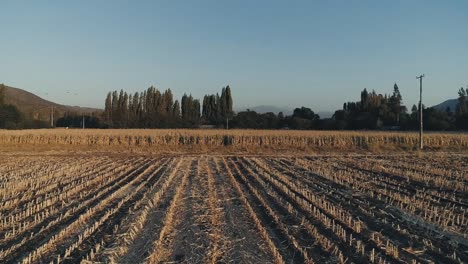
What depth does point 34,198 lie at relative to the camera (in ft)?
45.2

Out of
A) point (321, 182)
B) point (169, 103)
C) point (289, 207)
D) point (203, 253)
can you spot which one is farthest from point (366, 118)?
point (203, 253)

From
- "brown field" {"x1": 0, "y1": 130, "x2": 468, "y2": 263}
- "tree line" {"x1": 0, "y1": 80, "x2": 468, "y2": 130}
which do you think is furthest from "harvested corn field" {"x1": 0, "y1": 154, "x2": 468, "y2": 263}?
"tree line" {"x1": 0, "y1": 80, "x2": 468, "y2": 130}

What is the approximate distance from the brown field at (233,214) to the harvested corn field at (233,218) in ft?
0.12

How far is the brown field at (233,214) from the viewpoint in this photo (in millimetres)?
8164

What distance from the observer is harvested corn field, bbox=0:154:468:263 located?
8.12m

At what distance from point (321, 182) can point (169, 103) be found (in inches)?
2889

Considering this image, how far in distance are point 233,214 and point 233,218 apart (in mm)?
461

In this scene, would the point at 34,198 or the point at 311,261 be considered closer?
the point at 311,261

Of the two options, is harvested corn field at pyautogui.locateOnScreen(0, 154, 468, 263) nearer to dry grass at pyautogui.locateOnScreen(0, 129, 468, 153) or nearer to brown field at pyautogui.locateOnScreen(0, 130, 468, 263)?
brown field at pyautogui.locateOnScreen(0, 130, 468, 263)

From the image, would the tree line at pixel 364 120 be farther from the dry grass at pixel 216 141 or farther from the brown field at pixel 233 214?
the brown field at pixel 233 214

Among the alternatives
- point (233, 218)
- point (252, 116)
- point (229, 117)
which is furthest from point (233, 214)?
point (229, 117)

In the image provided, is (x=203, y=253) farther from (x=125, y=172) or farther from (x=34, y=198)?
(x=125, y=172)

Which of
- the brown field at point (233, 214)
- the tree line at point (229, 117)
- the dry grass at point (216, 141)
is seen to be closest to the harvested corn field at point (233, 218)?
the brown field at point (233, 214)

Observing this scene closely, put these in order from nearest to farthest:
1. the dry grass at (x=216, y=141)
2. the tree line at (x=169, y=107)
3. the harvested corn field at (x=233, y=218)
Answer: the harvested corn field at (x=233, y=218) < the dry grass at (x=216, y=141) < the tree line at (x=169, y=107)
